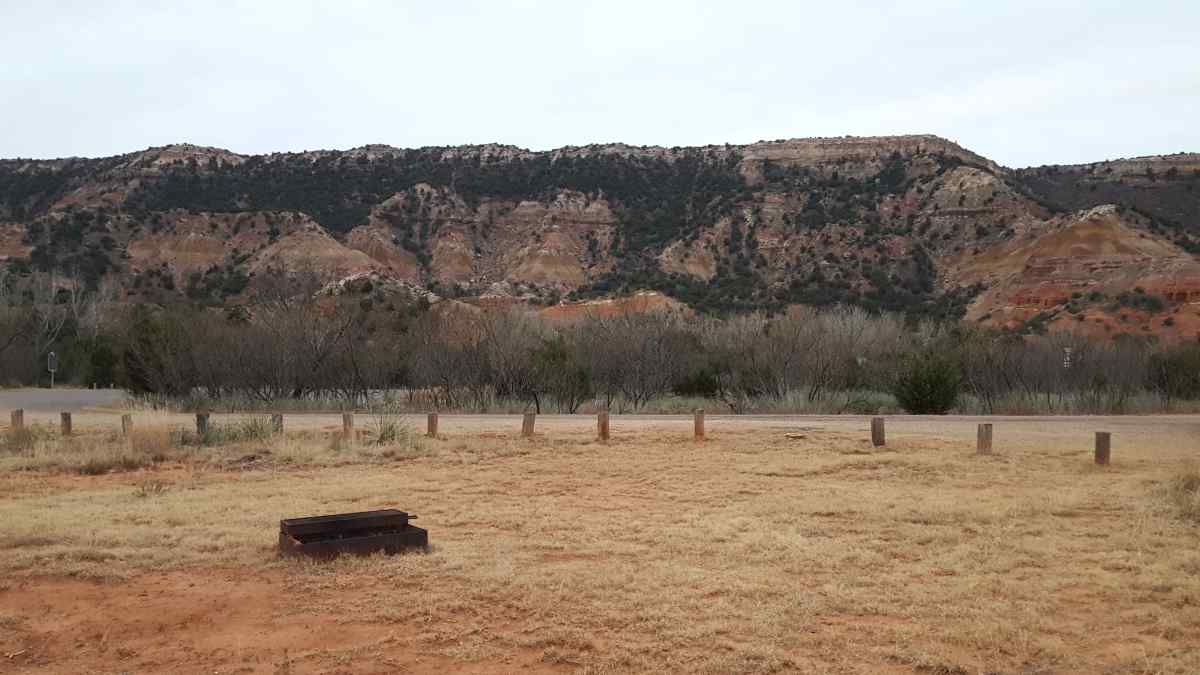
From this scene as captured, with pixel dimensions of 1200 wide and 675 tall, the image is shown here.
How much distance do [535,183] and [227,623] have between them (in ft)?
229

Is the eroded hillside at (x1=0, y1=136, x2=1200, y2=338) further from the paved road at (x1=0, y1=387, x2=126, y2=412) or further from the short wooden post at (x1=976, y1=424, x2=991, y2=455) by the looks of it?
the short wooden post at (x1=976, y1=424, x2=991, y2=455)

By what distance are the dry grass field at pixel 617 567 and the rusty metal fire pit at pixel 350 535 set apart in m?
0.21

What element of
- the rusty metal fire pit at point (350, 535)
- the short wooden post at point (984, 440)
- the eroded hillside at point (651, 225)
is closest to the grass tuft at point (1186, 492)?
the short wooden post at point (984, 440)

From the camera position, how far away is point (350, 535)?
28.3 feet

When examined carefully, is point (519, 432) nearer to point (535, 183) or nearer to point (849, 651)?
point (849, 651)

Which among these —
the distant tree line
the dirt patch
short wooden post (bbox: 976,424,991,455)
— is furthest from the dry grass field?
the distant tree line

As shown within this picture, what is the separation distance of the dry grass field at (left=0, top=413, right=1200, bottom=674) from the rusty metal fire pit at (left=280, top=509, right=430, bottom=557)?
21 cm

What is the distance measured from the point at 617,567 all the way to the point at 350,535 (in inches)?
104

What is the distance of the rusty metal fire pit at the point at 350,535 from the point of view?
816cm

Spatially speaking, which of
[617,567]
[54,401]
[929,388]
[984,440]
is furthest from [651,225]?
[617,567]

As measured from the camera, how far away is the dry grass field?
5.80 meters

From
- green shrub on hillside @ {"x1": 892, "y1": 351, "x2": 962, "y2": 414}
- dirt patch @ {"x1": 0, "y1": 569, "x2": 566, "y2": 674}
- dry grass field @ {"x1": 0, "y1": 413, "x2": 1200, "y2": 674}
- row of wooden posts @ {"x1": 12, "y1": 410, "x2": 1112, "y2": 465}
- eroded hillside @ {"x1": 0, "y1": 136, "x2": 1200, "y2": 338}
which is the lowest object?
dirt patch @ {"x1": 0, "y1": 569, "x2": 566, "y2": 674}

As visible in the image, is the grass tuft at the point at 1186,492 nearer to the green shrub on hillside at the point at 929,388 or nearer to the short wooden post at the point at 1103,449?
the short wooden post at the point at 1103,449

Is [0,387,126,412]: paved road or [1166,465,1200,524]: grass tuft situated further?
[0,387,126,412]: paved road
